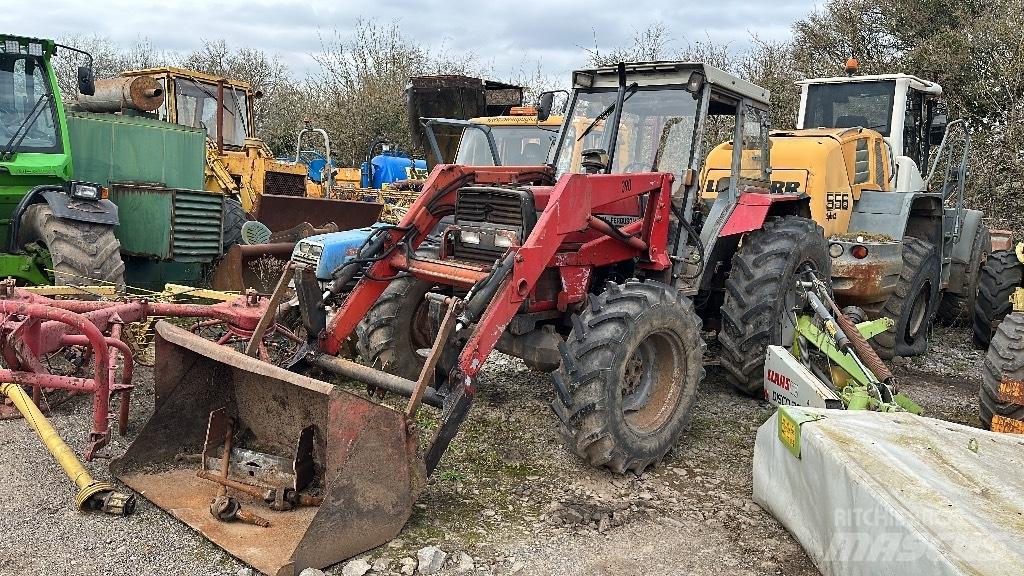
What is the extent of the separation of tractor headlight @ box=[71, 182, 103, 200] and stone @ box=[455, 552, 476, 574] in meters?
4.75

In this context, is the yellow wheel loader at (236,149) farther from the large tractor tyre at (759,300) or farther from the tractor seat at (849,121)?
the large tractor tyre at (759,300)

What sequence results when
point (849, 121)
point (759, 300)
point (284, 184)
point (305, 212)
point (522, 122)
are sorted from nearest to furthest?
point (759, 300) < point (849, 121) < point (522, 122) < point (305, 212) < point (284, 184)

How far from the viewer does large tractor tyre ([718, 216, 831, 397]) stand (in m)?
5.11

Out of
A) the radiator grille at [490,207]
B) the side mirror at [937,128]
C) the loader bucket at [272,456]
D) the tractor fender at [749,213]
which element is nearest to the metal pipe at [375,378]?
the loader bucket at [272,456]

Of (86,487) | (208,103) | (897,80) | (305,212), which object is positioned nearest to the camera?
(86,487)

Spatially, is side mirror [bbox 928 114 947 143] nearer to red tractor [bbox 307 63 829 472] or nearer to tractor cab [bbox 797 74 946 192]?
tractor cab [bbox 797 74 946 192]

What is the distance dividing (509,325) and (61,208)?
12.9 ft

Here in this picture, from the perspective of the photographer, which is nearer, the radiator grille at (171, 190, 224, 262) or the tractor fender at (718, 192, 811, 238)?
the tractor fender at (718, 192, 811, 238)

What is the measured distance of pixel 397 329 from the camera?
199 inches

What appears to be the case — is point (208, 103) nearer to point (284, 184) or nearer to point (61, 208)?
point (284, 184)

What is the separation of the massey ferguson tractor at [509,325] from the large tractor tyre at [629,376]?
0.01 metres

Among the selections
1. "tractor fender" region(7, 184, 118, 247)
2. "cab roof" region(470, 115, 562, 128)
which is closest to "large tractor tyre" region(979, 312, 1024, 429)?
"cab roof" region(470, 115, 562, 128)

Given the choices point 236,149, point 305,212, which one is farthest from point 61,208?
point 236,149

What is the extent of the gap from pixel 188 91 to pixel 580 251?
8090 millimetres
